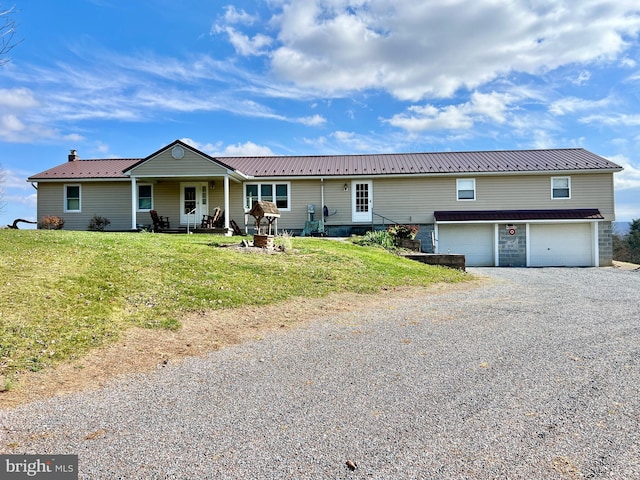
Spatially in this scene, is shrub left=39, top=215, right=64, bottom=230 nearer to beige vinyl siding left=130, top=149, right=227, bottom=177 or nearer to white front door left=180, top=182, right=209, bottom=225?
beige vinyl siding left=130, top=149, right=227, bottom=177

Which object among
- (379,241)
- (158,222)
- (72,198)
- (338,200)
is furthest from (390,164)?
(72,198)

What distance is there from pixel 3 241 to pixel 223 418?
8.46 meters

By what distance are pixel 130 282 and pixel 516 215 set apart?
55.9 feet

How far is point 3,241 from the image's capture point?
30.1ft

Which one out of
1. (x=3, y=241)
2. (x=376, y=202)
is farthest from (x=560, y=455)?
(x=376, y=202)

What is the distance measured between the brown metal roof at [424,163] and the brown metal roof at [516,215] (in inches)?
74.2

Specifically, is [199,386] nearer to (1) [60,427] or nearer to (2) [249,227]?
(1) [60,427]

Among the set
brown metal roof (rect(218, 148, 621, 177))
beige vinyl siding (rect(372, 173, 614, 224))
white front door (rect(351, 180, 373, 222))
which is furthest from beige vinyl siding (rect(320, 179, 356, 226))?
beige vinyl siding (rect(372, 173, 614, 224))

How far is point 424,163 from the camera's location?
70.5 ft

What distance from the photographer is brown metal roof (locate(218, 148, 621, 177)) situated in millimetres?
19938

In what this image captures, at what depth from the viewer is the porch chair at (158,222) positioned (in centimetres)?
A: 1852

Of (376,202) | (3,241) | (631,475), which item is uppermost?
(376,202)

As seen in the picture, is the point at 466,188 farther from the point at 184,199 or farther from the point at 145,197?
the point at 145,197

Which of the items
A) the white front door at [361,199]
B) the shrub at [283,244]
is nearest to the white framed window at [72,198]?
the white front door at [361,199]
